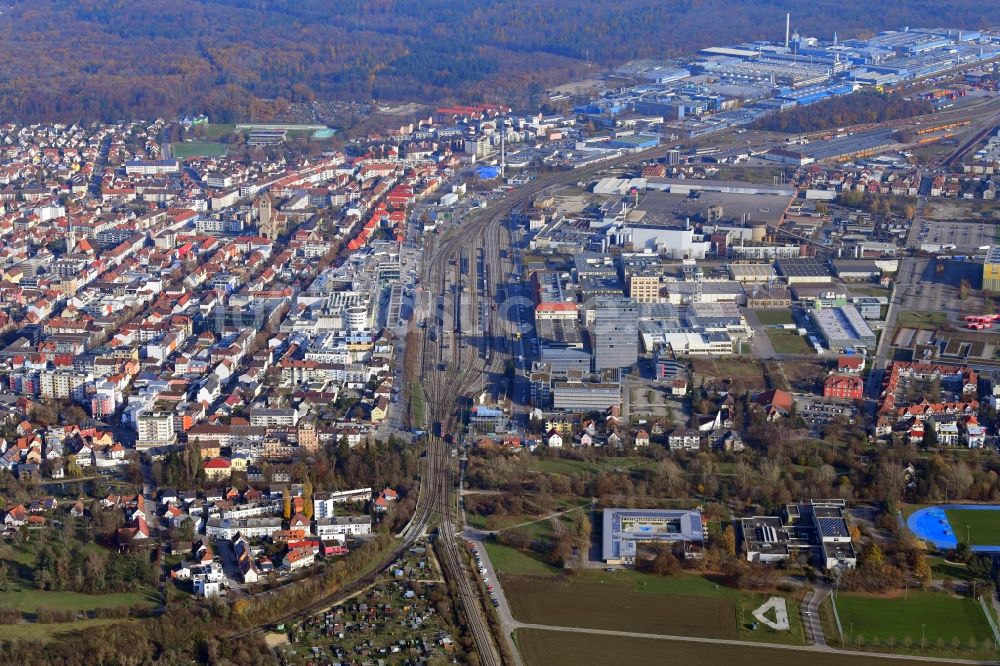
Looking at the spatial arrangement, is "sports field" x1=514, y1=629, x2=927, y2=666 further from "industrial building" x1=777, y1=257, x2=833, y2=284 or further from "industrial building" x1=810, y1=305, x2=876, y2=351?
"industrial building" x1=777, y1=257, x2=833, y2=284

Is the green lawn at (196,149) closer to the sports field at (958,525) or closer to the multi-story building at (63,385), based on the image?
the multi-story building at (63,385)

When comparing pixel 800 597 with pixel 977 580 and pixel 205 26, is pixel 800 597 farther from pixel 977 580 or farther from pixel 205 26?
pixel 205 26

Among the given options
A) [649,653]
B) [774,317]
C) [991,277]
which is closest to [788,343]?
[774,317]

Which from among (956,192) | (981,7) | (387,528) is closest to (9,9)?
(981,7)

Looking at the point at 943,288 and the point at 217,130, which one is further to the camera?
the point at 217,130

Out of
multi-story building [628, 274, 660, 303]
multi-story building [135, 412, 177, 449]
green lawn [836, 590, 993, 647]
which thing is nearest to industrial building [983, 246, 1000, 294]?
multi-story building [628, 274, 660, 303]

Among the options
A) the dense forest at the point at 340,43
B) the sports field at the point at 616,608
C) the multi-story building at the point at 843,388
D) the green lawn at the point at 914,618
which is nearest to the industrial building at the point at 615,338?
the multi-story building at the point at 843,388

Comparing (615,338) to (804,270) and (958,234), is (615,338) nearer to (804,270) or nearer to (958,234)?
(804,270)
